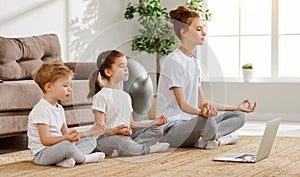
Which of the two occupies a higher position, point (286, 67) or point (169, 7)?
point (169, 7)

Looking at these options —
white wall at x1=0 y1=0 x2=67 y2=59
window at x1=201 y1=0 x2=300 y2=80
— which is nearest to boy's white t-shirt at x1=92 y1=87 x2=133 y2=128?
white wall at x1=0 y1=0 x2=67 y2=59

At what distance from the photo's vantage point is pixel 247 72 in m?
6.23

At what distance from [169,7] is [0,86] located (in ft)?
10.3

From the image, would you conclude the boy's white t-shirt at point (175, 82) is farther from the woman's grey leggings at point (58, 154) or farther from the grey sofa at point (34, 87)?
the woman's grey leggings at point (58, 154)

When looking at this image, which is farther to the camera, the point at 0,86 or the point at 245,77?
the point at 245,77

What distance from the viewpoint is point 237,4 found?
6430 mm

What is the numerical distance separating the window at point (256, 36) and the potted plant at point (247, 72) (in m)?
0.17

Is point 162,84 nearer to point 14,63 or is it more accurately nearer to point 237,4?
point 14,63

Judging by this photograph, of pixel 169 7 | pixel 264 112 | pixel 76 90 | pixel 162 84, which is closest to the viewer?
pixel 76 90

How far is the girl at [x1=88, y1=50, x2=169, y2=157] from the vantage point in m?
3.06

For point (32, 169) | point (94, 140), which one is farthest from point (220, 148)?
point (32, 169)

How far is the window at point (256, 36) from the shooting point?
244 inches

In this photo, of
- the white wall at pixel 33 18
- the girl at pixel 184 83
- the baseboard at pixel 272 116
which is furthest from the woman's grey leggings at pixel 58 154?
the baseboard at pixel 272 116

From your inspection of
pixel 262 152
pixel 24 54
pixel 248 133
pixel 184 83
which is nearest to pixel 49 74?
pixel 184 83
